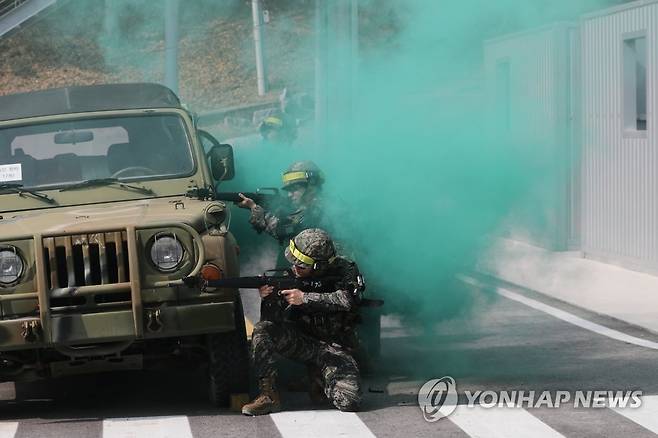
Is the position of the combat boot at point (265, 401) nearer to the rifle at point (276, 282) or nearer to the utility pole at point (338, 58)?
the rifle at point (276, 282)

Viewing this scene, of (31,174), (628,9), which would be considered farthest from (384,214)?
(628,9)

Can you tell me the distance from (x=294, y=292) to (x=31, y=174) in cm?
237

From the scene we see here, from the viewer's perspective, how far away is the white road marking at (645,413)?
7.71m

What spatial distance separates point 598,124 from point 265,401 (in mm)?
9743

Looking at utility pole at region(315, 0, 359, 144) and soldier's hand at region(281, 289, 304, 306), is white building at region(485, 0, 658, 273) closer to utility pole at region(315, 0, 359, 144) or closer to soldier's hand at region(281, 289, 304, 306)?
utility pole at region(315, 0, 359, 144)

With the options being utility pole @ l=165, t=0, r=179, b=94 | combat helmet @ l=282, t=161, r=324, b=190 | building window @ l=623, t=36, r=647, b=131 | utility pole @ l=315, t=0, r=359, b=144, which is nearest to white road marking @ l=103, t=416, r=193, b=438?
combat helmet @ l=282, t=161, r=324, b=190

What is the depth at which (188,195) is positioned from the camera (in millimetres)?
9391

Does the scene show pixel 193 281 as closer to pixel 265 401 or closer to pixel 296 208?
pixel 265 401

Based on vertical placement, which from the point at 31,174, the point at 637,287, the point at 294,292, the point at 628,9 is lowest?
the point at 637,287

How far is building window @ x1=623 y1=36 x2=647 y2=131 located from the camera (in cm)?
1595

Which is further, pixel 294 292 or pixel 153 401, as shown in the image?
pixel 153 401

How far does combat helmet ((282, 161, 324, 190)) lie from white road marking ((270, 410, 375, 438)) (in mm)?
2023

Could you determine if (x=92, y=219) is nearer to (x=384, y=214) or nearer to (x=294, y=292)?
(x=294, y=292)

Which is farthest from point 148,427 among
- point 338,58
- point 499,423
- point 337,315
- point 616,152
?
point 338,58
